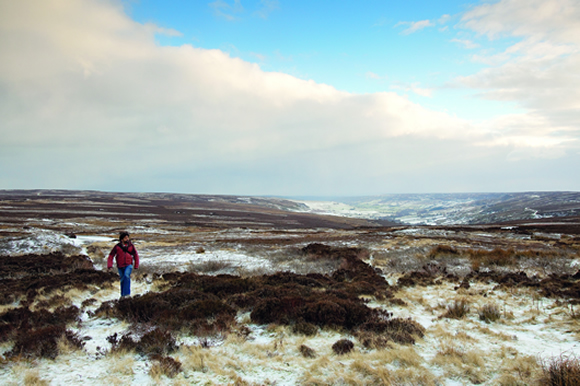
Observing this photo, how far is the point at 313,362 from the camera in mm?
6152

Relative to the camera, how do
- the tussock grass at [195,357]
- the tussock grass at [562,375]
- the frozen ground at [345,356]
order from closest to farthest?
the tussock grass at [562,375] < the frozen ground at [345,356] < the tussock grass at [195,357]

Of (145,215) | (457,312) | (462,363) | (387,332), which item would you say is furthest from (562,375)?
(145,215)

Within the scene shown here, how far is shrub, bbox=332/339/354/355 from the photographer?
6508 millimetres

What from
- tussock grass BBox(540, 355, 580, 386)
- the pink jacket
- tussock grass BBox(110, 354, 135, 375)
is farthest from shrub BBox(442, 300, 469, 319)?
the pink jacket

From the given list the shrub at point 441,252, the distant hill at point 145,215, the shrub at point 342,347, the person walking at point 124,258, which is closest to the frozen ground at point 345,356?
the shrub at point 342,347

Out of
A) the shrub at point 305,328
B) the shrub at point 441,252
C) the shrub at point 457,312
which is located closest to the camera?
the shrub at point 305,328

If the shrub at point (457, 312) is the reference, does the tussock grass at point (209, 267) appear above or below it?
below

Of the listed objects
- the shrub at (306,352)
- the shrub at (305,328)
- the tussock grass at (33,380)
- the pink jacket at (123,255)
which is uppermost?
the pink jacket at (123,255)

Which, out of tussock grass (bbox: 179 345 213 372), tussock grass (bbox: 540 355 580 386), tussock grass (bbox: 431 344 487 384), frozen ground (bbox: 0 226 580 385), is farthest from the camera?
tussock grass (bbox: 179 345 213 372)

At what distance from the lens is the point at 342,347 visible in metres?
6.66

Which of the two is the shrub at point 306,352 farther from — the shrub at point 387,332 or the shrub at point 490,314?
the shrub at point 490,314

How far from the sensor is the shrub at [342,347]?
6.51m

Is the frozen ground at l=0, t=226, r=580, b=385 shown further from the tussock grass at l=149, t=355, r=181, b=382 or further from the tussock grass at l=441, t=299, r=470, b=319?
the tussock grass at l=441, t=299, r=470, b=319

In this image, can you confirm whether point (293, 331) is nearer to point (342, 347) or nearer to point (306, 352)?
point (306, 352)
